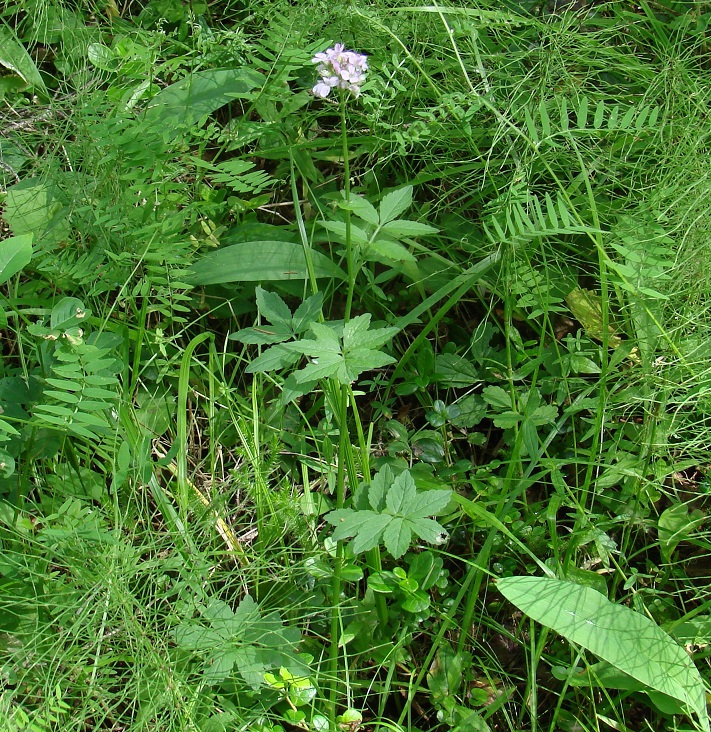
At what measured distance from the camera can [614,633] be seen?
1.29 meters

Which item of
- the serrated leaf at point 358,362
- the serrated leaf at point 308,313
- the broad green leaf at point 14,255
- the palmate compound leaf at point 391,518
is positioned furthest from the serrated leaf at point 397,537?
the broad green leaf at point 14,255

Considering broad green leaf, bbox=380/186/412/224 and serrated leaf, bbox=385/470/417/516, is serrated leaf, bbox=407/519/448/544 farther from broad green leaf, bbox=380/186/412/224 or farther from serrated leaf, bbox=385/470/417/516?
broad green leaf, bbox=380/186/412/224

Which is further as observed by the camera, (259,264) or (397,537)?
(259,264)

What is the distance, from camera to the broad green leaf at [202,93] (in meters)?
1.83

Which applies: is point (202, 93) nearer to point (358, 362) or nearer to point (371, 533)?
point (358, 362)

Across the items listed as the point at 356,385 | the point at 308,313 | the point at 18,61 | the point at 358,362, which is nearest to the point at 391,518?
the point at 358,362

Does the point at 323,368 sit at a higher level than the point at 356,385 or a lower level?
higher

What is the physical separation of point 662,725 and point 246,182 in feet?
4.56

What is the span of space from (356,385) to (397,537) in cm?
58

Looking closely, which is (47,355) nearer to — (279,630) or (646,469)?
(279,630)

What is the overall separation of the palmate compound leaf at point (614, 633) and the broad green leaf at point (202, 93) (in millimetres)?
1247

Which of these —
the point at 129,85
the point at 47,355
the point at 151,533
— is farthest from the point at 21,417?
the point at 129,85

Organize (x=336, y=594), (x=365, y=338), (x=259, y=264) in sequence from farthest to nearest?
(x=259, y=264) < (x=336, y=594) < (x=365, y=338)

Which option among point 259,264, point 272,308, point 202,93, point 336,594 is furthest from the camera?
point 202,93
